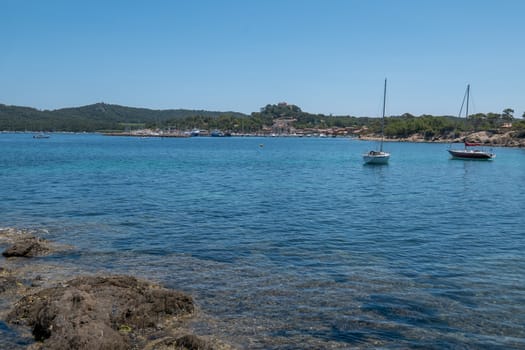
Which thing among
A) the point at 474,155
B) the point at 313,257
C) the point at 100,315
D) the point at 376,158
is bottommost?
the point at 313,257

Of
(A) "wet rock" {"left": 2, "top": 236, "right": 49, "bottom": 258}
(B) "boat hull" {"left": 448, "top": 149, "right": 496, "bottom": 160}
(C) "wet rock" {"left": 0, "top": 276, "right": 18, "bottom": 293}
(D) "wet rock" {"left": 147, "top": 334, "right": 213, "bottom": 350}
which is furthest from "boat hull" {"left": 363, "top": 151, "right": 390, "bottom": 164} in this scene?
(D) "wet rock" {"left": 147, "top": 334, "right": 213, "bottom": 350}

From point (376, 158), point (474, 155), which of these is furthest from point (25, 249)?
point (474, 155)

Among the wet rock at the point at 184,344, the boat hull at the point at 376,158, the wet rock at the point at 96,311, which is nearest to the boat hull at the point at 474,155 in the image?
the boat hull at the point at 376,158

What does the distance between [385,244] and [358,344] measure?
11.7m

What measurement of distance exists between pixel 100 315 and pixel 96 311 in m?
0.27

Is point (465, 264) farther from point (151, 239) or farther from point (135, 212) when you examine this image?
point (135, 212)

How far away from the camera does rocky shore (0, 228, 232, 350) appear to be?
10758mm

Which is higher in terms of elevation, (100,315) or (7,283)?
(100,315)

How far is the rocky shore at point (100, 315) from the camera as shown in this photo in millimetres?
10758

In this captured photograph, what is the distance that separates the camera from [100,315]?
11.7m

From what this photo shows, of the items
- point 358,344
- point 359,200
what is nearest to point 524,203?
point 359,200

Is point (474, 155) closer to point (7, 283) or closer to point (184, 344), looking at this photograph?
point (7, 283)

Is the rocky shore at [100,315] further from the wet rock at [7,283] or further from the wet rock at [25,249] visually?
the wet rock at [25,249]

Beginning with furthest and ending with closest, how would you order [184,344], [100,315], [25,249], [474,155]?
[474,155]
[25,249]
[100,315]
[184,344]
